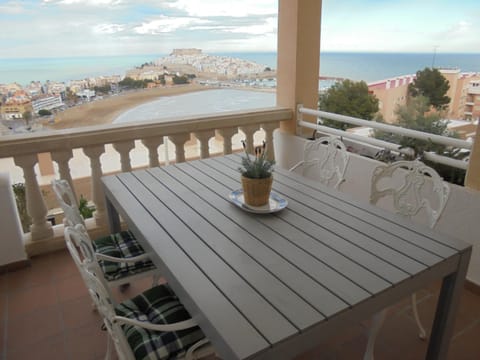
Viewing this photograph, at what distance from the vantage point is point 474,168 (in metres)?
1.99

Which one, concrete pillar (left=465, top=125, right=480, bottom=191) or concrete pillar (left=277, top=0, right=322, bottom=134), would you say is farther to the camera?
concrete pillar (left=277, top=0, right=322, bottom=134)

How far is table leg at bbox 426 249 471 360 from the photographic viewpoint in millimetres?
1231

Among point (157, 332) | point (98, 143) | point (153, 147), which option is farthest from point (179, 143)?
point (157, 332)

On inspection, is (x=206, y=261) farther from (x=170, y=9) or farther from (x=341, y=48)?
(x=341, y=48)

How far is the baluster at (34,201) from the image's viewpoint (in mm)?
2264

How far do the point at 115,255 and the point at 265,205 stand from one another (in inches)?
32.5

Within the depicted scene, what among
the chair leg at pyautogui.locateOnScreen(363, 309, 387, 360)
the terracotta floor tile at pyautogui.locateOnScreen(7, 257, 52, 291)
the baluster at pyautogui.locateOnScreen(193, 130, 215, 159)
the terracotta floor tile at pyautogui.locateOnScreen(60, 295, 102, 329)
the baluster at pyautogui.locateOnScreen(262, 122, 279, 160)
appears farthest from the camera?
the baluster at pyautogui.locateOnScreen(262, 122, 279, 160)

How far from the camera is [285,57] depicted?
3027 mm

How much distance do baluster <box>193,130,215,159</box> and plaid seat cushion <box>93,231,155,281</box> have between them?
3.43 feet

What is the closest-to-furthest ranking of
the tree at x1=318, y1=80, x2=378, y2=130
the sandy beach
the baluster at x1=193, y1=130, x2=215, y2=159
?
the sandy beach
the baluster at x1=193, y1=130, x2=215, y2=159
the tree at x1=318, y1=80, x2=378, y2=130

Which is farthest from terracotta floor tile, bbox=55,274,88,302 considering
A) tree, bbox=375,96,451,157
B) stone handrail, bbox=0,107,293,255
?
tree, bbox=375,96,451,157

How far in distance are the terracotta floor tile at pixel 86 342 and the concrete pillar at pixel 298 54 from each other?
225cm

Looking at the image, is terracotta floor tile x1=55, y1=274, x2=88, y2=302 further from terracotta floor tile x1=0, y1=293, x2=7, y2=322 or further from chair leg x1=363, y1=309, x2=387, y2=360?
chair leg x1=363, y1=309, x2=387, y2=360

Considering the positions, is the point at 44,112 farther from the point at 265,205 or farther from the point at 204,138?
the point at 265,205
